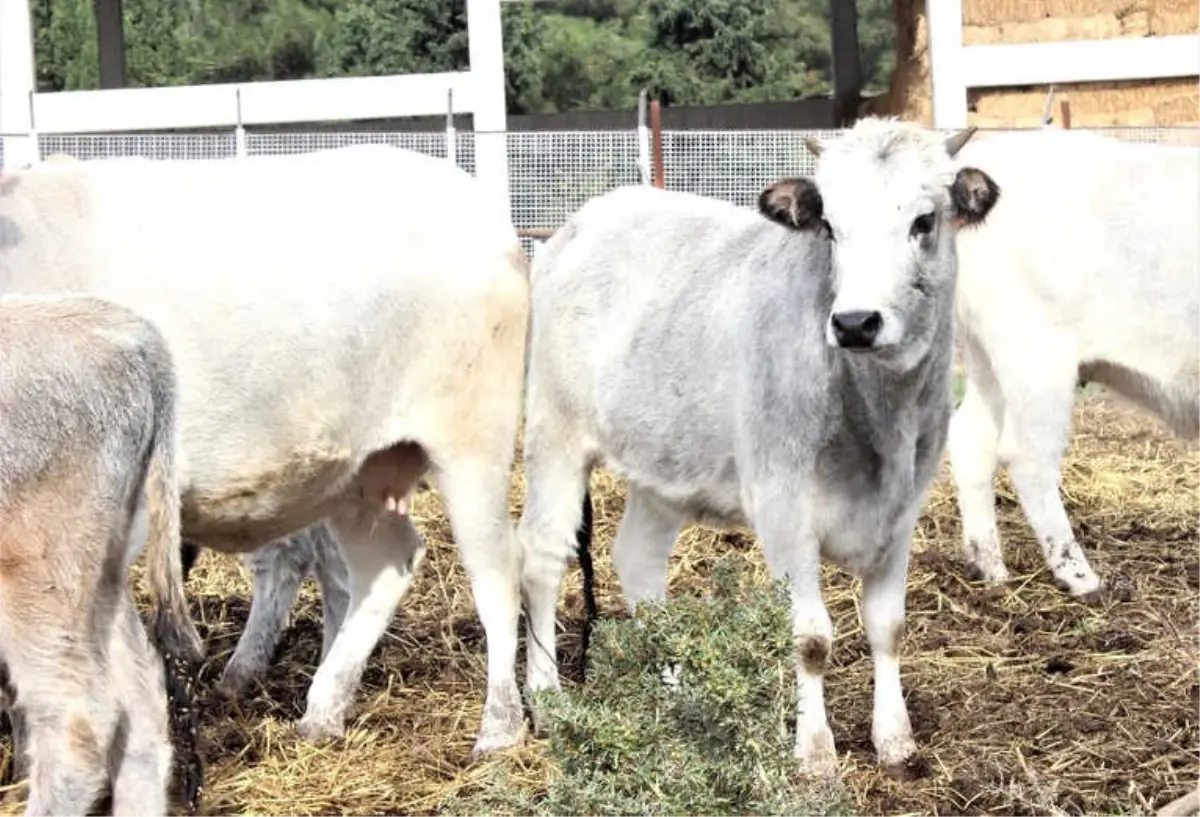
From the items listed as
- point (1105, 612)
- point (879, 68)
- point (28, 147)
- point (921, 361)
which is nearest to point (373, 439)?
point (921, 361)

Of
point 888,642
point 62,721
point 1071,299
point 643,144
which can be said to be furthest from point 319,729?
point 643,144

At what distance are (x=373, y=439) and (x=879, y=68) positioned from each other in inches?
1570

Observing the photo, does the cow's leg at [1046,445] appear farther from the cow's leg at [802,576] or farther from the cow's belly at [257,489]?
the cow's belly at [257,489]

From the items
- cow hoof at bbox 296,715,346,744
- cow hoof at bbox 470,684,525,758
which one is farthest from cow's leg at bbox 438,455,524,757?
cow hoof at bbox 296,715,346,744

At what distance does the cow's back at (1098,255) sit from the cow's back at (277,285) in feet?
9.05

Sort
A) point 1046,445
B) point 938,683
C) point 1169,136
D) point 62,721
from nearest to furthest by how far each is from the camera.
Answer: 1. point 62,721
2. point 938,683
3. point 1046,445
4. point 1169,136

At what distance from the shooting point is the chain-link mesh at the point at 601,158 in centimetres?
1443

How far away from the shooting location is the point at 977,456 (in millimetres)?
9398

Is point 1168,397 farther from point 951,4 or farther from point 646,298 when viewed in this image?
point 951,4

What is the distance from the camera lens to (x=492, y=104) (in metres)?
17.6

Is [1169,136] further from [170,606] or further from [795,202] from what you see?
[170,606]

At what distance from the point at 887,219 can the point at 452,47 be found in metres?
31.6

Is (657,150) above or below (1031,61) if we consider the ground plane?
below

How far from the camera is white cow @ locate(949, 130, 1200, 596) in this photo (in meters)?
8.84
